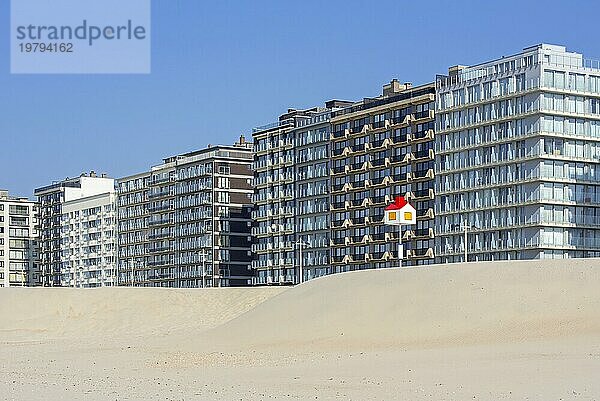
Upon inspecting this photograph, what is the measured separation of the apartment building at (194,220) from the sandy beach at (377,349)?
282ft

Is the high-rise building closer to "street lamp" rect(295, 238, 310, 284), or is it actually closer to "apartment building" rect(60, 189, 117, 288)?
"street lamp" rect(295, 238, 310, 284)

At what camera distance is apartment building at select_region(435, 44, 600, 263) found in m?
112

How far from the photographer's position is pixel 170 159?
177500 millimetres

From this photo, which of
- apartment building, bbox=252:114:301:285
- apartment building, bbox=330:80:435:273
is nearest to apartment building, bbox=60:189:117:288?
apartment building, bbox=252:114:301:285

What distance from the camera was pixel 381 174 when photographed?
130 m

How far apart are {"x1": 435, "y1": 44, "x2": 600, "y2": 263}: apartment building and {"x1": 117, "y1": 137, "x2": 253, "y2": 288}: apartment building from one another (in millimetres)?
46165

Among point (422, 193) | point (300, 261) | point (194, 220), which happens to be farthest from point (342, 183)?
point (194, 220)

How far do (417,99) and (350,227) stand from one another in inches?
772

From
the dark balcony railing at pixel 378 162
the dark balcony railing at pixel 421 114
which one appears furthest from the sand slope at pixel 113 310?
the dark balcony railing at pixel 421 114

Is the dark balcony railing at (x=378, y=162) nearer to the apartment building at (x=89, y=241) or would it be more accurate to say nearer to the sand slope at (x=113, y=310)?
the sand slope at (x=113, y=310)

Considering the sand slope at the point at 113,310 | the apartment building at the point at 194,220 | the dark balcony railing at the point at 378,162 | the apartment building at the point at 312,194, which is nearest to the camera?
the sand slope at the point at 113,310

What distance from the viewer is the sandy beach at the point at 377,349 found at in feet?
103

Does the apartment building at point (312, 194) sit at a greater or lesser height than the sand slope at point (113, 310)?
greater

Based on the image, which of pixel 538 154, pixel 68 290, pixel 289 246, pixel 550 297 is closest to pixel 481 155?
pixel 538 154
